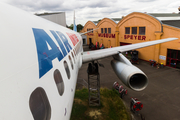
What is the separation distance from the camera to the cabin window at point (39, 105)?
204 centimetres

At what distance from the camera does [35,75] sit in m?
Result: 2.21

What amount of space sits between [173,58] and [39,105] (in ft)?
75.3

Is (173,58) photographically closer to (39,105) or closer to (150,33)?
(150,33)

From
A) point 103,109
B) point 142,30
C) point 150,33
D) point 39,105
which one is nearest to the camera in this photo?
point 39,105

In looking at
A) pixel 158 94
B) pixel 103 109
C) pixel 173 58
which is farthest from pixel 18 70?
pixel 173 58

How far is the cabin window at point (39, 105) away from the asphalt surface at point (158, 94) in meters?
9.25

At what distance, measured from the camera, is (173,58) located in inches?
792

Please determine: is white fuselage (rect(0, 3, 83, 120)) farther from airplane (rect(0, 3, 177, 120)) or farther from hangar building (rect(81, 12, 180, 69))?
hangar building (rect(81, 12, 180, 69))

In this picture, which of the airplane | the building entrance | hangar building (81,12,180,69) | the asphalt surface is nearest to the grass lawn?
the asphalt surface

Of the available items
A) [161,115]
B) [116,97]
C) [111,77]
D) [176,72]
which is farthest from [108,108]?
[176,72]

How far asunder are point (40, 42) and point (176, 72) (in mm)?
20893

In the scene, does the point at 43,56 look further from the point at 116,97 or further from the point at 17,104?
the point at 116,97

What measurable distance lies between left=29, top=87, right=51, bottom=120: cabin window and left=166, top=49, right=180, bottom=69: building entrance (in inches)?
887

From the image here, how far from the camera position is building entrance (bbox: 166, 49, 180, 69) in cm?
1965
